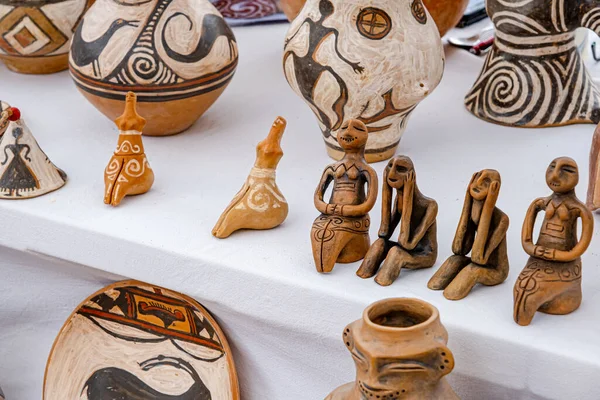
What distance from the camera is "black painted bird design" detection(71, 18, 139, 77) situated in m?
1.61

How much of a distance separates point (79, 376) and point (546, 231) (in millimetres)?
895

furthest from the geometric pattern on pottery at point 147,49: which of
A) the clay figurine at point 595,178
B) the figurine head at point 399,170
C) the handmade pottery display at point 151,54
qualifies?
the clay figurine at point 595,178

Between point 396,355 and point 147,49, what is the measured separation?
850 mm

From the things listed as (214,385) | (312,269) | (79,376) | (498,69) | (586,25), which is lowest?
(79,376)

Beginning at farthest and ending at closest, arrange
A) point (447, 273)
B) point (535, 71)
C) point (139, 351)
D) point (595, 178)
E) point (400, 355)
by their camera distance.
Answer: point (535, 71), point (139, 351), point (595, 178), point (447, 273), point (400, 355)

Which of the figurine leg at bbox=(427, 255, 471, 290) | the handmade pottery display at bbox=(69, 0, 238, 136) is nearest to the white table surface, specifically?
the figurine leg at bbox=(427, 255, 471, 290)

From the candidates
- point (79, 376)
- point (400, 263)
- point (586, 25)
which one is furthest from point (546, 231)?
point (79, 376)

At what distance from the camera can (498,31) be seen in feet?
5.71

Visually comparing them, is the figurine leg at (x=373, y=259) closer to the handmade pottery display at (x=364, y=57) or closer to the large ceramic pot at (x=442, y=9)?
the handmade pottery display at (x=364, y=57)

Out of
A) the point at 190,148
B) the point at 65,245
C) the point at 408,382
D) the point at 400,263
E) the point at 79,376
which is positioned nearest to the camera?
the point at 408,382

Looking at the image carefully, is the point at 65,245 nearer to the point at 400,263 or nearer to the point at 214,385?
the point at 214,385

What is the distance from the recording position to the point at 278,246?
1360mm

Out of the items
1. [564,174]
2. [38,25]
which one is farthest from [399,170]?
[38,25]

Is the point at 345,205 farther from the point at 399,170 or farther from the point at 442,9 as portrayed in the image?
the point at 442,9
